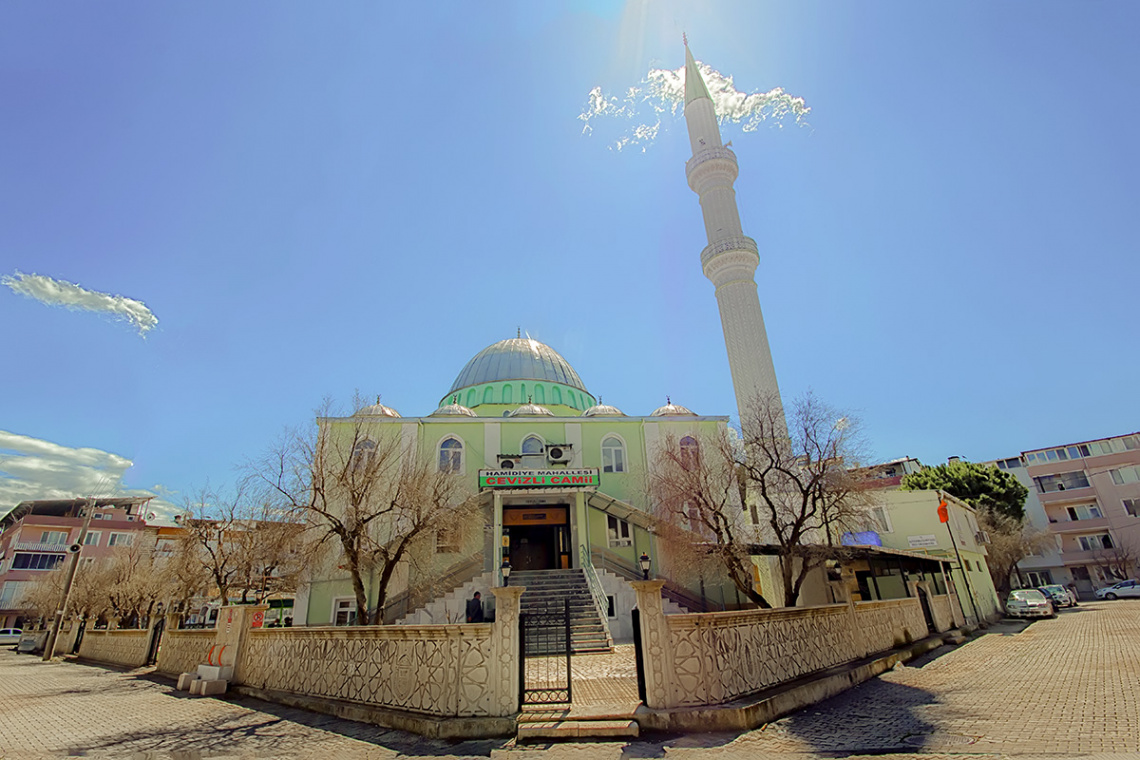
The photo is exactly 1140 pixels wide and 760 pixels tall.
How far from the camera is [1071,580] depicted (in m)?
38.9

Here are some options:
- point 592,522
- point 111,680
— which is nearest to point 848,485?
point 592,522

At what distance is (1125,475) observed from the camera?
37.0 meters

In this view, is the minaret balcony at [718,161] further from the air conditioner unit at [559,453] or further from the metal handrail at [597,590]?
the metal handrail at [597,590]

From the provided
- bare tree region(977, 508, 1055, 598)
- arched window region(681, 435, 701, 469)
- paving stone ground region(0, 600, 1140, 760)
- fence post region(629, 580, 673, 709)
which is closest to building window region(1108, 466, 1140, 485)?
bare tree region(977, 508, 1055, 598)

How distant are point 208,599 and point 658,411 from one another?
3343cm

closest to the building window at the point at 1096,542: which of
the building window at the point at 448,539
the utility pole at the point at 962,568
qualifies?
the utility pole at the point at 962,568

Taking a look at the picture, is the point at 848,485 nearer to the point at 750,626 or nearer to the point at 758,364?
the point at 750,626

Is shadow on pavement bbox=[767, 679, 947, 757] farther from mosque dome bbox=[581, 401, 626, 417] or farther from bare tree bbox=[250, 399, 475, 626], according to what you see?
mosque dome bbox=[581, 401, 626, 417]

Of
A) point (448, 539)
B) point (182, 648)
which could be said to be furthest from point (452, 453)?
point (182, 648)

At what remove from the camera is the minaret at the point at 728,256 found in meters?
25.9

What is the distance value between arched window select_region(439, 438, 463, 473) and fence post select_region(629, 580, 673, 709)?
624 inches

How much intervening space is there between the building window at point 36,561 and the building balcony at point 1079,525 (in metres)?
71.2

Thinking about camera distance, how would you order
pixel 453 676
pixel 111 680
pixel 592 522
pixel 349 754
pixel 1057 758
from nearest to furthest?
pixel 1057 758 → pixel 349 754 → pixel 453 676 → pixel 111 680 → pixel 592 522

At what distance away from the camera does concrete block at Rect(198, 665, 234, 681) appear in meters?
10.9
